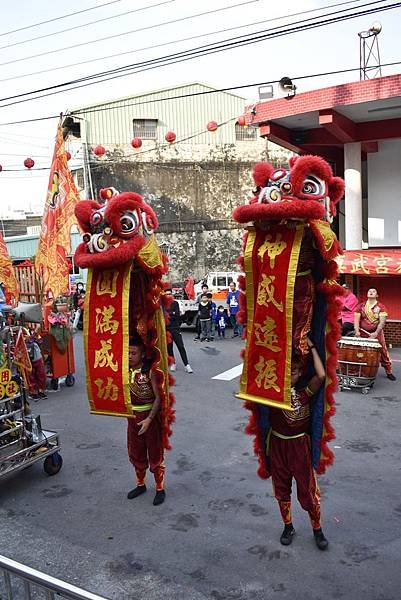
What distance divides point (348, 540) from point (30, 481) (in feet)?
10.3

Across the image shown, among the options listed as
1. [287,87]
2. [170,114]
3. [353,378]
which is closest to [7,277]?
[353,378]

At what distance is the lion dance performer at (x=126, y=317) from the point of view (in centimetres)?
416

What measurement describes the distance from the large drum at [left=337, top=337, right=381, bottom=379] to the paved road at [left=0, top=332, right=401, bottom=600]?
1.32m

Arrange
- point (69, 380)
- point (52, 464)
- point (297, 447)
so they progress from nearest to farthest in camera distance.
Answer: point (297, 447) < point (52, 464) < point (69, 380)

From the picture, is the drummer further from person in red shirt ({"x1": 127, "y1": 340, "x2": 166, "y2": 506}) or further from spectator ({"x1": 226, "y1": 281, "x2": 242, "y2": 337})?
spectator ({"x1": 226, "y1": 281, "x2": 242, "y2": 337})

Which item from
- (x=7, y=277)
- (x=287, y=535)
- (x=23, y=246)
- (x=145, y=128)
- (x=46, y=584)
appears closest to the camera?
(x=46, y=584)

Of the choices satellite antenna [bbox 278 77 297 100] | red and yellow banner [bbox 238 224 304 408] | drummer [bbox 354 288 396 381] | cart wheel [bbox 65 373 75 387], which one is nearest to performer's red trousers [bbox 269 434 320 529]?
red and yellow banner [bbox 238 224 304 408]

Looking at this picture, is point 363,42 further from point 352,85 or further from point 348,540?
point 348,540

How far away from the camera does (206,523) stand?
4.34 meters

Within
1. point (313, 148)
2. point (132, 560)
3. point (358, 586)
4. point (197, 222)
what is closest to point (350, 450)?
point (358, 586)

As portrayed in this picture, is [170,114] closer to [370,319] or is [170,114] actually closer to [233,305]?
[233,305]

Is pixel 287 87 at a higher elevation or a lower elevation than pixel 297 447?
higher

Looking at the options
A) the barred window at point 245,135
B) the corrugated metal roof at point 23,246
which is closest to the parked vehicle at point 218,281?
the barred window at point 245,135

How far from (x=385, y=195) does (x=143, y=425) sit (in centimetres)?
885
